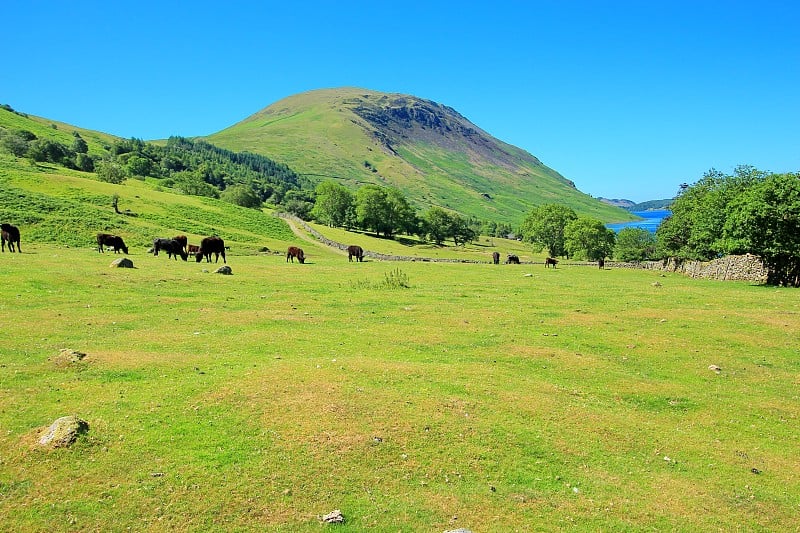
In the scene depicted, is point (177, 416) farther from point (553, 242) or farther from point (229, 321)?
point (553, 242)

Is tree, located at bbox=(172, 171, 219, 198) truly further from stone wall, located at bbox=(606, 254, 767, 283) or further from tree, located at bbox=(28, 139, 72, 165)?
stone wall, located at bbox=(606, 254, 767, 283)

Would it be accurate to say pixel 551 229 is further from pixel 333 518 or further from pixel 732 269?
pixel 333 518

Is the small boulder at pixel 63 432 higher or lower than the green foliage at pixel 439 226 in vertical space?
lower

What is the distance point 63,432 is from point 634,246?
126356 millimetres

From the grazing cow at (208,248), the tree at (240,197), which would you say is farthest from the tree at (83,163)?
the grazing cow at (208,248)

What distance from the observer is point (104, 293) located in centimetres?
2530

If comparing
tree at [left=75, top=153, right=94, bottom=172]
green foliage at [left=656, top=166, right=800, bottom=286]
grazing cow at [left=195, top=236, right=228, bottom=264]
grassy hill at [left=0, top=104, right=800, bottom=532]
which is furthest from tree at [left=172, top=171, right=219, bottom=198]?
green foliage at [left=656, top=166, right=800, bottom=286]

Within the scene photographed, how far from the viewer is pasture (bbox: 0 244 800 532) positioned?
927 cm

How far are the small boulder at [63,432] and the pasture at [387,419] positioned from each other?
202 mm

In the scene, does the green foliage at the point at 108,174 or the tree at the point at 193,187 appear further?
the tree at the point at 193,187

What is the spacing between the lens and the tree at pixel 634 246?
115m

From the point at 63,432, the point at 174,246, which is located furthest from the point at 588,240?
the point at 63,432

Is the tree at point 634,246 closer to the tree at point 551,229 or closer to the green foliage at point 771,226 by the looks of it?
the tree at point 551,229

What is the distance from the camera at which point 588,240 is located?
10431 centimetres
